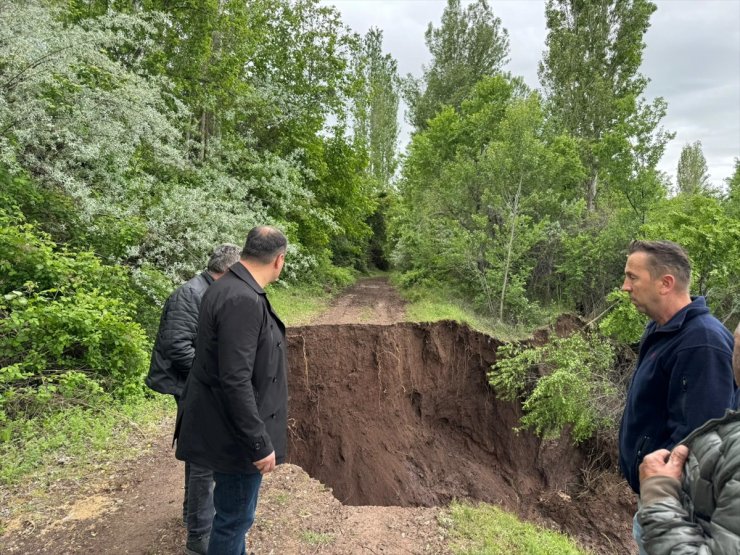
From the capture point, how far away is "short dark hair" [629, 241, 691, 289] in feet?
8.07

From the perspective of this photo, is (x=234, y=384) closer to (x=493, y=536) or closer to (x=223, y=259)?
(x=223, y=259)

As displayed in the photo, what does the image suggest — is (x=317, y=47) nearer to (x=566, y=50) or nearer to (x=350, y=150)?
(x=350, y=150)

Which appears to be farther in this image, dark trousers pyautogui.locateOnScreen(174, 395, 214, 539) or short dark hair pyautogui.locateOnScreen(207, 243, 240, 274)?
short dark hair pyautogui.locateOnScreen(207, 243, 240, 274)

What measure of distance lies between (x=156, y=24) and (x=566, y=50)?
1625 cm

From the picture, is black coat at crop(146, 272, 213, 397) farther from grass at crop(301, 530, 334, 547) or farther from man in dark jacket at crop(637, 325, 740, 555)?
man in dark jacket at crop(637, 325, 740, 555)

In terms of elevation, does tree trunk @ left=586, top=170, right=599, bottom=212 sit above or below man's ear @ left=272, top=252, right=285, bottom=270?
above

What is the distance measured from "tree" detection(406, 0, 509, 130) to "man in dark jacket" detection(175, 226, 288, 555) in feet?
79.2

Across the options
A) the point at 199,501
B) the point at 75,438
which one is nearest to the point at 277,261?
the point at 199,501

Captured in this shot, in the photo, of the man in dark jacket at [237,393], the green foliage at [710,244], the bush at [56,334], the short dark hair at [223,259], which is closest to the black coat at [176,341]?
the short dark hair at [223,259]

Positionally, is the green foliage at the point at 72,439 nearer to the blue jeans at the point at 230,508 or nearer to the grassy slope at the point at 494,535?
the blue jeans at the point at 230,508

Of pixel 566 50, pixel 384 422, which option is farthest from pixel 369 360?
pixel 566 50

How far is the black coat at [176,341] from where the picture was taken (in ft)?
11.4

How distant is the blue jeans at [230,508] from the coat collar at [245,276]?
3.49ft

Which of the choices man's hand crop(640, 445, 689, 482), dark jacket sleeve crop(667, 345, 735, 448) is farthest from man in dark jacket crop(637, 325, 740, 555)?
dark jacket sleeve crop(667, 345, 735, 448)
